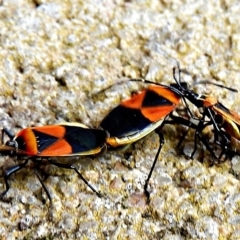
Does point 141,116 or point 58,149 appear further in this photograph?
point 141,116

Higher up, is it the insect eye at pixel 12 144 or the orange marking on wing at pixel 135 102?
the orange marking on wing at pixel 135 102

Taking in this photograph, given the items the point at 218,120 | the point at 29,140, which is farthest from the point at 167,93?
the point at 29,140

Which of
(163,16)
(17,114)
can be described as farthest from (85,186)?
(163,16)

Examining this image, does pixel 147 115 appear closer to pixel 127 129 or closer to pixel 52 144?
pixel 127 129

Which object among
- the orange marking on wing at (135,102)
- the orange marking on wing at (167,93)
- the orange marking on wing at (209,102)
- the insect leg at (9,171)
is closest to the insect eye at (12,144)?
the insect leg at (9,171)

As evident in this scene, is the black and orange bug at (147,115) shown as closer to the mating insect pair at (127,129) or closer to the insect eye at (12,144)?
the mating insect pair at (127,129)

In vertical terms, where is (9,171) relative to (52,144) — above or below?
below
